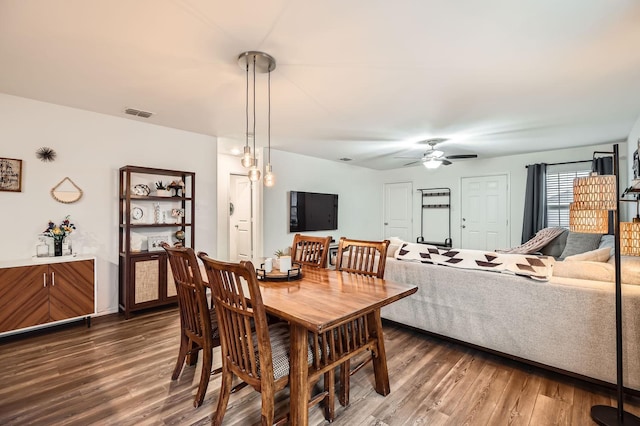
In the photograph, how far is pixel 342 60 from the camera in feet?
7.69

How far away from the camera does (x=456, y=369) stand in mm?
2434

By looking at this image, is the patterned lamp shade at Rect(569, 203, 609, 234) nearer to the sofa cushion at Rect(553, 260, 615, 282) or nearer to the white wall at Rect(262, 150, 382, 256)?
the sofa cushion at Rect(553, 260, 615, 282)

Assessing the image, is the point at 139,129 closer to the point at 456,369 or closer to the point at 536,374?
the point at 456,369

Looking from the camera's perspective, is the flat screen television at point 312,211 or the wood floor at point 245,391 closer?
the wood floor at point 245,391

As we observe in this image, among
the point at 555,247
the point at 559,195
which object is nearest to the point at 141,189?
the point at 555,247

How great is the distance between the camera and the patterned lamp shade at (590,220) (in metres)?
1.89

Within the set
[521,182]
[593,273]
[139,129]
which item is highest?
[139,129]

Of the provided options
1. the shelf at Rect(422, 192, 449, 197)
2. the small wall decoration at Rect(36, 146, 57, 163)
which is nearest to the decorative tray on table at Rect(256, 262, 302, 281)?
the small wall decoration at Rect(36, 146, 57, 163)

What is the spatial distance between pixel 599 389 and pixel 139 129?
16.8ft

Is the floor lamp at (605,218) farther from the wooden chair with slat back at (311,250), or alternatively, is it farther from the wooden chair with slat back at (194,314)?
the wooden chair with slat back at (194,314)

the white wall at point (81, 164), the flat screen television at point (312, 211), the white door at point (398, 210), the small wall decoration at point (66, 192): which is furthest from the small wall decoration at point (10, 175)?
the white door at point (398, 210)

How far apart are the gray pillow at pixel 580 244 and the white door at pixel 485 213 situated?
2024 millimetres

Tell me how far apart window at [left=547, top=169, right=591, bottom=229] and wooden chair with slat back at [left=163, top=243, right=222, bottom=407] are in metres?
6.00

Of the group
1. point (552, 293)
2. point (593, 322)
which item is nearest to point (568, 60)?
point (552, 293)
